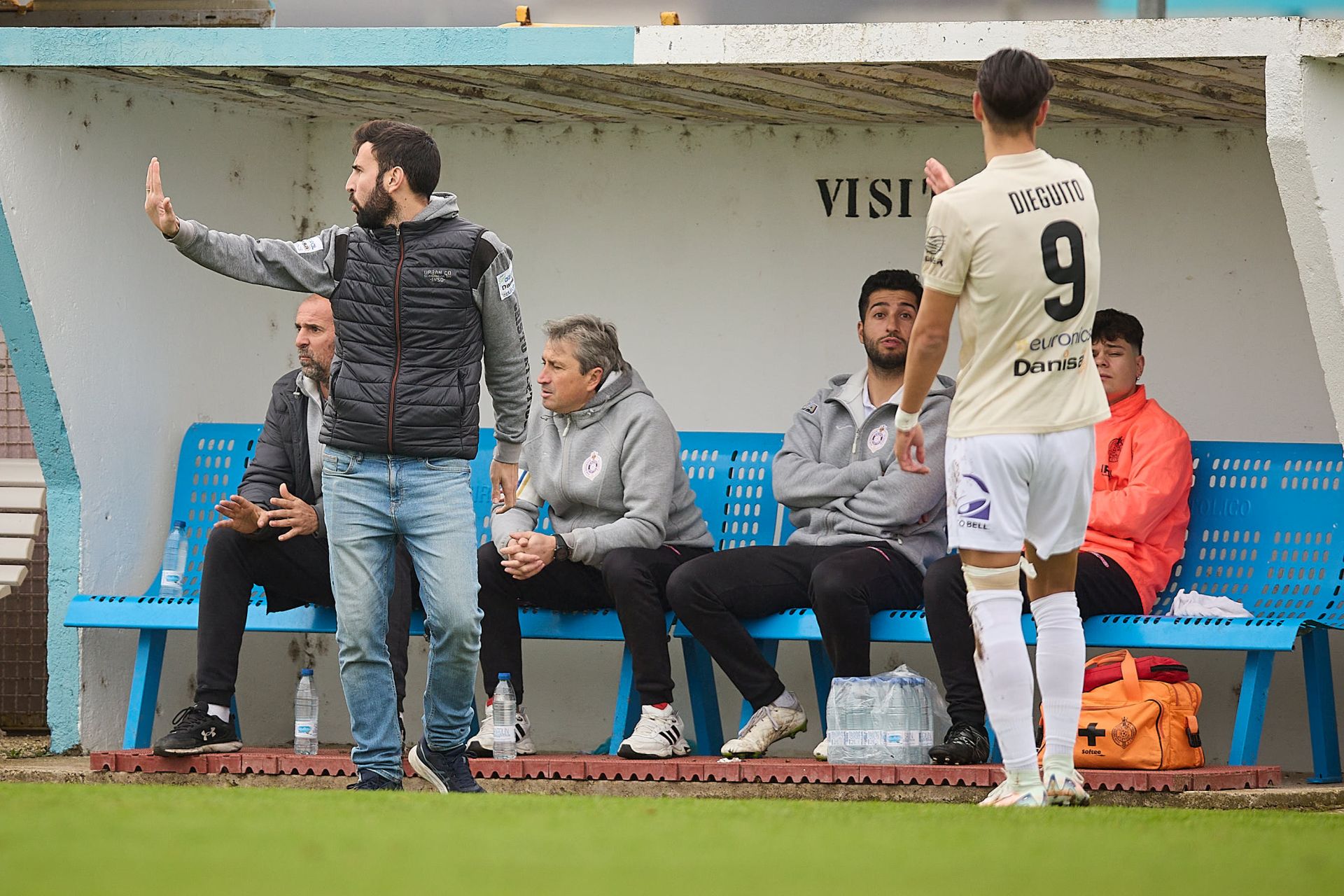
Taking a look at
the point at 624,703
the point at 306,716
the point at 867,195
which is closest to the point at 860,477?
the point at 624,703

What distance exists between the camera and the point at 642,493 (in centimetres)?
601

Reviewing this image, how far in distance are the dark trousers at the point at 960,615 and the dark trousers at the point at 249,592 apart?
5.33ft

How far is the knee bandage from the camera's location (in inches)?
169

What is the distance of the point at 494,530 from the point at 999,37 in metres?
2.25

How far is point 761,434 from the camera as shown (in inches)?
262

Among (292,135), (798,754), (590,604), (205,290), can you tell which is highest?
(292,135)

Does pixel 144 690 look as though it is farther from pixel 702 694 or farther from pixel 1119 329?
pixel 1119 329

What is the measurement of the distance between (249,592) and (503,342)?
1472 mm

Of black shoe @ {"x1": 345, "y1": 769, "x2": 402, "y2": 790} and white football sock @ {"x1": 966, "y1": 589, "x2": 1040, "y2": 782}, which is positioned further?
black shoe @ {"x1": 345, "y1": 769, "x2": 402, "y2": 790}

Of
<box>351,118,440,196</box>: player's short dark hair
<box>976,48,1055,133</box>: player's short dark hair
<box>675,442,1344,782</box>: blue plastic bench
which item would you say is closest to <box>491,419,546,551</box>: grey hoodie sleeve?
<box>675,442,1344,782</box>: blue plastic bench

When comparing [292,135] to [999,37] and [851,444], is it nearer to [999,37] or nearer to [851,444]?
[851,444]

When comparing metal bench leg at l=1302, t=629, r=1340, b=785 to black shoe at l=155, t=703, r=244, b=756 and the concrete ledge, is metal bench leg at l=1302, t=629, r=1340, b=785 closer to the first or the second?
the concrete ledge

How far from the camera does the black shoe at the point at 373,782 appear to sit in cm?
491

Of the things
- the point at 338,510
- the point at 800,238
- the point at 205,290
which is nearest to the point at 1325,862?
the point at 338,510
